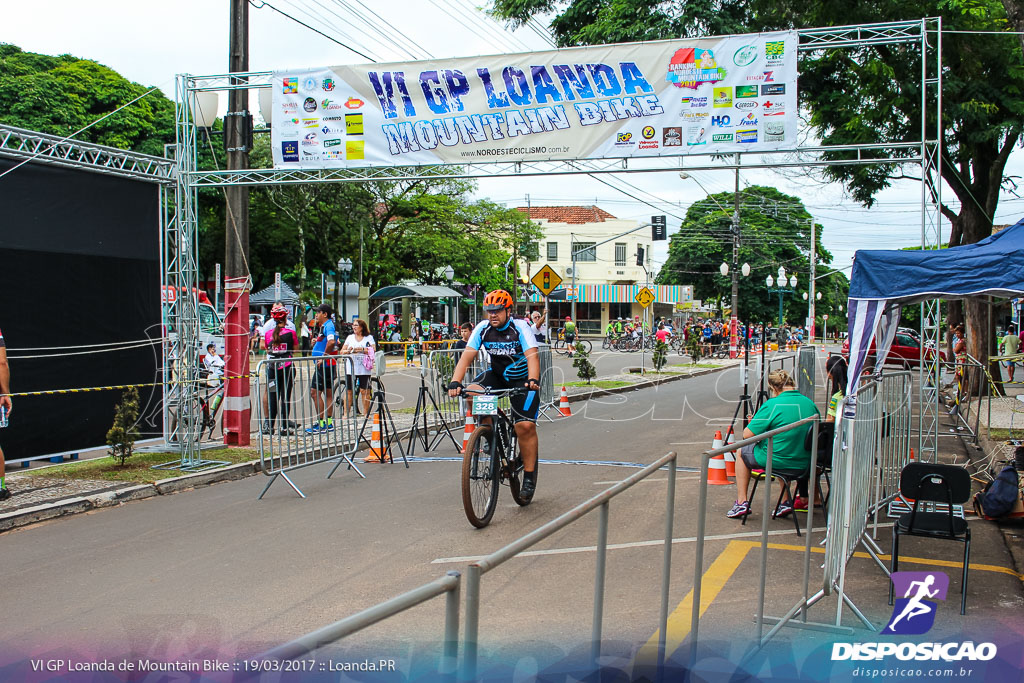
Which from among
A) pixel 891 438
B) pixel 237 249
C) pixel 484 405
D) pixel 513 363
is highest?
pixel 237 249

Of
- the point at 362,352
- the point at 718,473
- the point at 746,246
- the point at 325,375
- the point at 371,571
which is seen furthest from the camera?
the point at 746,246

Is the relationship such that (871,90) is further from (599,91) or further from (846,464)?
(846,464)

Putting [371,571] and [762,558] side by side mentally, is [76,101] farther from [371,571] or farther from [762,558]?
[762,558]

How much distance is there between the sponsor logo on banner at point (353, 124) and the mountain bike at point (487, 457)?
604cm

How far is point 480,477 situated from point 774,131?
6.97 meters

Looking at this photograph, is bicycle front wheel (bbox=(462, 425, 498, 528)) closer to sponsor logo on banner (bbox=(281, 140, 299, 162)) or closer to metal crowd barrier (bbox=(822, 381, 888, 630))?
metal crowd barrier (bbox=(822, 381, 888, 630))

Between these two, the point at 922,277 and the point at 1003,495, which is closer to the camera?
the point at 922,277

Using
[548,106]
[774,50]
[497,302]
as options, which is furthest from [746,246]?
[497,302]

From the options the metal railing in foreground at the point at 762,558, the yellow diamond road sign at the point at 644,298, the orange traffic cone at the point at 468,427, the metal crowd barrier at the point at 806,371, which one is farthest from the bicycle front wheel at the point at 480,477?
the yellow diamond road sign at the point at 644,298

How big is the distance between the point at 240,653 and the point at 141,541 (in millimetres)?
3133

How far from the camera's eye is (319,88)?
492 inches

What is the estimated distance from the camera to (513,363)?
8.22m

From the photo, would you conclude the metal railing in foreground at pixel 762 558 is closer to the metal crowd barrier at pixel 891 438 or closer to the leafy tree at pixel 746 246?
the metal crowd barrier at pixel 891 438

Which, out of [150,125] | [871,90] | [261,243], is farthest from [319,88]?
[261,243]
